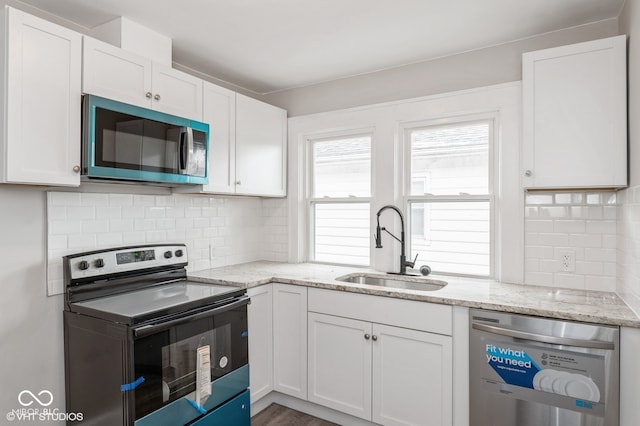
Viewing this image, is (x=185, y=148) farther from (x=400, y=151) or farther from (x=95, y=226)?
(x=400, y=151)

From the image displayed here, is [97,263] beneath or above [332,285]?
above

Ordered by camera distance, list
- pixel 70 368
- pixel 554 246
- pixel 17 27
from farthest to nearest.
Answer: pixel 554 246
pixel 70 368
pixel 17 27

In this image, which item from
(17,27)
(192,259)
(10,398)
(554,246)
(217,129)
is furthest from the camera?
(192,259)

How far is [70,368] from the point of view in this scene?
2055 mm

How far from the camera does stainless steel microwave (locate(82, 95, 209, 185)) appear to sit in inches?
74.0

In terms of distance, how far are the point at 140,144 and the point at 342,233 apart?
1.75 metres

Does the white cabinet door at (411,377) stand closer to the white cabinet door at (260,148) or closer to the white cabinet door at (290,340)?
the white cabinet door at (290,340)

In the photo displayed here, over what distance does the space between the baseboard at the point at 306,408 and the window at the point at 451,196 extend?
1.17m

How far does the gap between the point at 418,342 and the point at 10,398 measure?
211cm

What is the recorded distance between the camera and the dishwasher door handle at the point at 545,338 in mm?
1705

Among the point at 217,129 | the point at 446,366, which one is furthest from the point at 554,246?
the point at 217,129

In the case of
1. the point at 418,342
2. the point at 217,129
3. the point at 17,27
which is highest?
the point at 17,27

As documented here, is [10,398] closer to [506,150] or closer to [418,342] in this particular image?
[418,342]

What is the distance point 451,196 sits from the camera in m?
2.74
